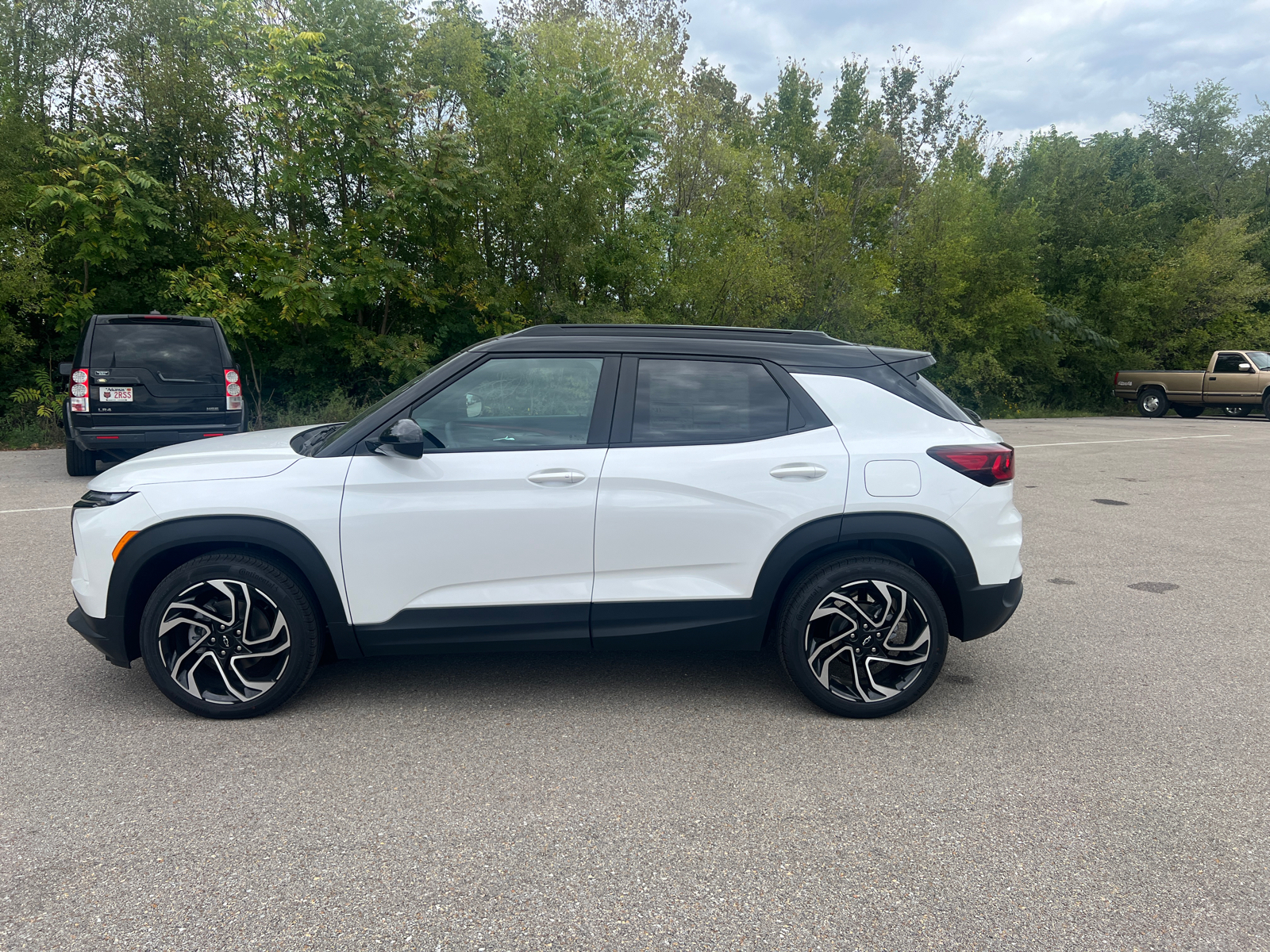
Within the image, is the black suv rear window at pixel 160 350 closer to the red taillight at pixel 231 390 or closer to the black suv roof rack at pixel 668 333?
the red taillight at pixel 231 390

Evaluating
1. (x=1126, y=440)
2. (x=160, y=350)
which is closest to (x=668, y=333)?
(x=160, y=350)

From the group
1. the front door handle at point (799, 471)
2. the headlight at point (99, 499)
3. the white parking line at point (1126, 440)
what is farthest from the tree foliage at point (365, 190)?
the front door handle at point (799, 471)

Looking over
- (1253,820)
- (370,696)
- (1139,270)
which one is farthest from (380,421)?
(1139,270)

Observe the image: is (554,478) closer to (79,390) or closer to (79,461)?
(79,390)

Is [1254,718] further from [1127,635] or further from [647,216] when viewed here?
[647,216]

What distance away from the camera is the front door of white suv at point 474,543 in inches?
142

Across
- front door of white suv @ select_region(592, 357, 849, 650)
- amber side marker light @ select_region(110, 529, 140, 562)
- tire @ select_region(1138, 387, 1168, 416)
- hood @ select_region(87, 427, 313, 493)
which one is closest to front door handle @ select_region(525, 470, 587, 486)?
front door of white suv @ select_region(592, 357, 849, 650)

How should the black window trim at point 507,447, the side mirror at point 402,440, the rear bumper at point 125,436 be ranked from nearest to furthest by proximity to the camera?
the side mirror at point 402,440
the black window trim at point 507,447
the rear bumper at point 125,436

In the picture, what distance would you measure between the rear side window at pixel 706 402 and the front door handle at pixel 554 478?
339mm

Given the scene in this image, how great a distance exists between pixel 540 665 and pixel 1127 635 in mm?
3456

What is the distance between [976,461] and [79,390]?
9.77m

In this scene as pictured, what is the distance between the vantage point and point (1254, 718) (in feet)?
12.7

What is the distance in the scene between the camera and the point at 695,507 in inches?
145

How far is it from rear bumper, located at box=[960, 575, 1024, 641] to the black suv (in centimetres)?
846
